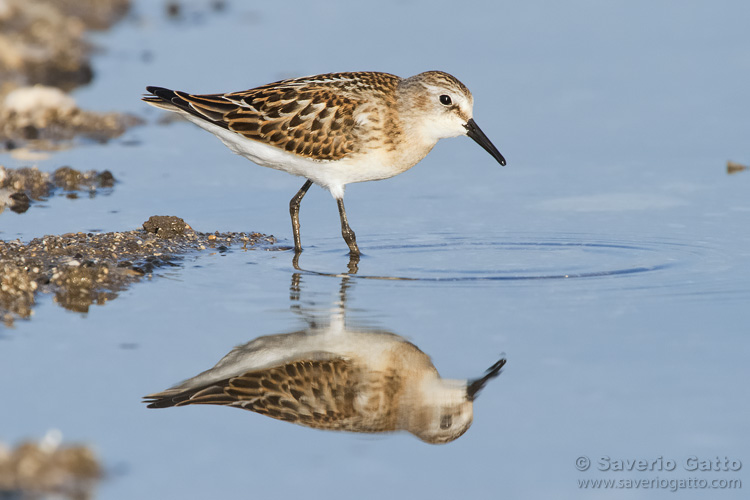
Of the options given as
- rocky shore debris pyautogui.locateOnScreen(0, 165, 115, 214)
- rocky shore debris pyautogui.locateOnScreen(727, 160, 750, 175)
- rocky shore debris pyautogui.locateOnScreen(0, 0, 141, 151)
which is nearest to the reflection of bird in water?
rocky shore debris pyautogui.locateOnScreen(0, 165, 115, 214)

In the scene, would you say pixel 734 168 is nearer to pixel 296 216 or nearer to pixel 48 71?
pixel 296 216

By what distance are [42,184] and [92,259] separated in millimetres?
3153

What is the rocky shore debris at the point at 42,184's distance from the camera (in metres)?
12.3

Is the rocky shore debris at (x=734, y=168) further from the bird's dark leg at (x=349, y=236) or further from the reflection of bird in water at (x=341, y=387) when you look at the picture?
the reflection of bird in water at (x=341, y=387)

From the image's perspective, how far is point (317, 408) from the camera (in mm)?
7223

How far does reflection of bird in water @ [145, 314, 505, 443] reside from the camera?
7133mm

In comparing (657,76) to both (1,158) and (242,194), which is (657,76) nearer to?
(242,194)

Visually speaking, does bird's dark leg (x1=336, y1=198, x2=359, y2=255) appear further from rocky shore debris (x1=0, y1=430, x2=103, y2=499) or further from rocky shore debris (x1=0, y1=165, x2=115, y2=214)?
rocky shore debris (x1=0, y1=430, x2=103, y2=499)

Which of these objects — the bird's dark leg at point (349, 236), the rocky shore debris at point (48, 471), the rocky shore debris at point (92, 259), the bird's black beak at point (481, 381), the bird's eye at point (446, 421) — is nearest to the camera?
the rocky shore debris at point (48, 471)

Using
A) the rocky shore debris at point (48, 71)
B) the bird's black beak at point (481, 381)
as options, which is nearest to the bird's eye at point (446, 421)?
the bird's black beak at point (481, 381)

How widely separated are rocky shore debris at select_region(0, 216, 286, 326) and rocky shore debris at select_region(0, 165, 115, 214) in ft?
6.74

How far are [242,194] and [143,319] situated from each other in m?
4.44

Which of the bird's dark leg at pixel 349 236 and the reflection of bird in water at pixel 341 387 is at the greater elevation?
the bird's dark leg at pixel 349 236

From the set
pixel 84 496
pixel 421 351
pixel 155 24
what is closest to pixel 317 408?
pixel 421 351
